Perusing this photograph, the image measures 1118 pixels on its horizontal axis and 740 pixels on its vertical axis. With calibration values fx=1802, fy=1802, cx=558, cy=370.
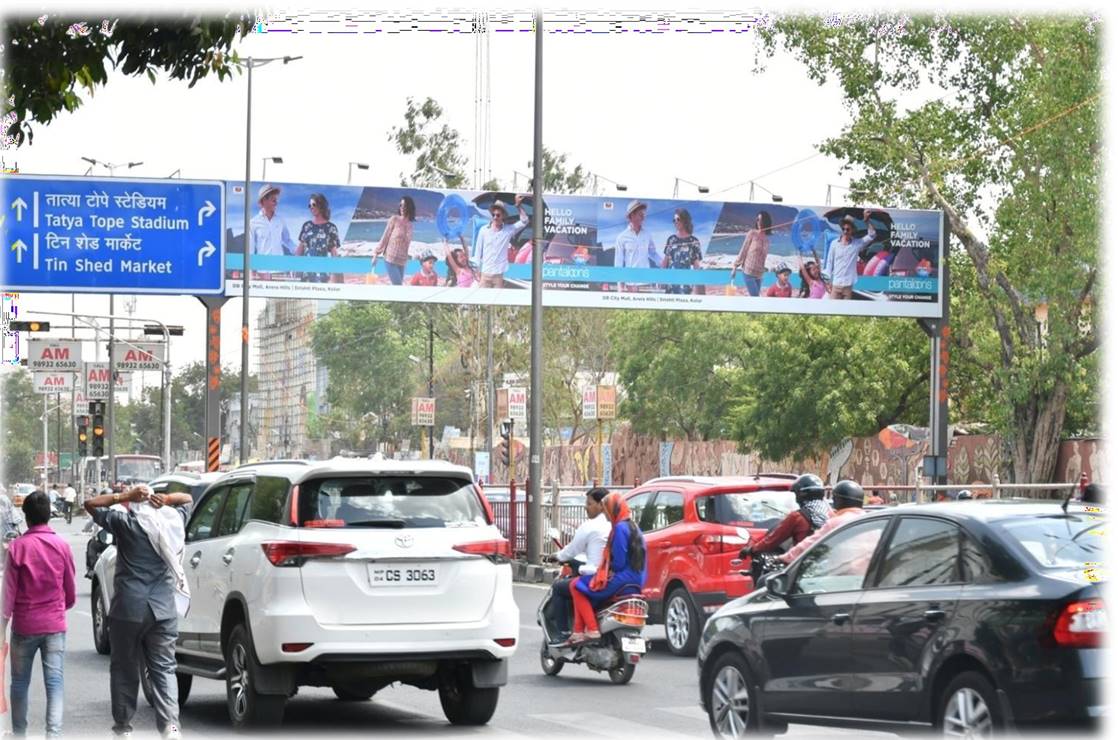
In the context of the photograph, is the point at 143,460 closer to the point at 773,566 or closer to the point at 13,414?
the point at 13,414

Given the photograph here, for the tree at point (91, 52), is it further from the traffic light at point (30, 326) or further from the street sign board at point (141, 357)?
the street sign board at point (141, 357)

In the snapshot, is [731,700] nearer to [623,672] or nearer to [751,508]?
[623,672]

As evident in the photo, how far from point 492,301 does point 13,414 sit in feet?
443

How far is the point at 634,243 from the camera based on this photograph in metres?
39.2

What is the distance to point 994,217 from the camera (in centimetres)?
3659

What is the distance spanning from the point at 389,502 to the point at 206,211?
25.3 meters

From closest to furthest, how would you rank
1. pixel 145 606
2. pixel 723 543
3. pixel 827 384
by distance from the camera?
pixel 145 606 → pixel 723 543 → pixel 827 384

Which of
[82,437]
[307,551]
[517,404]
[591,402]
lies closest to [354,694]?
[307,551]

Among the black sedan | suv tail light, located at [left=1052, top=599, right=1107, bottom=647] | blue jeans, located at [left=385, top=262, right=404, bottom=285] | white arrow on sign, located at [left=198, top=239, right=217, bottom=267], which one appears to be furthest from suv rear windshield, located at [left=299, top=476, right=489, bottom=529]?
blue jeans, located at [left=385, top=262, right=404, bottom=285]

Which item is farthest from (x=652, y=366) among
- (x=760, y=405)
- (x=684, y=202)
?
(x=684, y=202)

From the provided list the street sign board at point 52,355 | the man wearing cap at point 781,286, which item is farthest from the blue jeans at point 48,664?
the street sign board at point 52,355

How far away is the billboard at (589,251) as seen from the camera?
3794cm

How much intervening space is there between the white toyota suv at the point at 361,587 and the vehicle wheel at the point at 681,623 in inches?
203

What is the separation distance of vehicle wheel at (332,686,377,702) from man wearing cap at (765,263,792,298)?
87.0 ft
